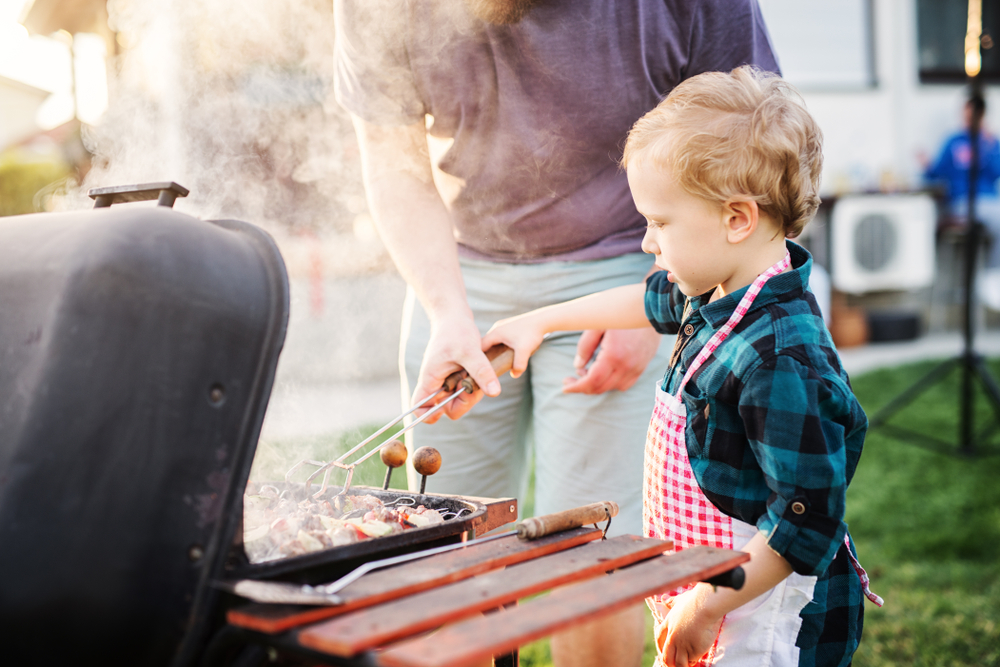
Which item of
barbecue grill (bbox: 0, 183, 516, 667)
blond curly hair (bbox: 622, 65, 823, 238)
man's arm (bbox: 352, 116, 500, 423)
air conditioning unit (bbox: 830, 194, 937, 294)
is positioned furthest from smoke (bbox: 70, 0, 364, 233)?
air conditioning unit (bbox: 830, 194, 937, 294)

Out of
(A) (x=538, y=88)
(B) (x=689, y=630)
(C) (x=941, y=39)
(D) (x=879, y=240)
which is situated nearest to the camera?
(B) (x=689, y=630)

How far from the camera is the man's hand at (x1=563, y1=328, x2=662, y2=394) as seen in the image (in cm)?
172

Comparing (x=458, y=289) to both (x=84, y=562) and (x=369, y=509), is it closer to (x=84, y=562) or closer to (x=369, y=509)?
(x=369, y=509)

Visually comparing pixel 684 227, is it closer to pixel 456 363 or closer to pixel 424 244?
pixel 456 363

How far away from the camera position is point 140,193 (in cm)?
116

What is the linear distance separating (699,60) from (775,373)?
33.8 inches

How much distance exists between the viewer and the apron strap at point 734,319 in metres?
1.22

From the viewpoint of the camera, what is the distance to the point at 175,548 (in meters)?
0.89

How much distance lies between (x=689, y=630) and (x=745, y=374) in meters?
0.40

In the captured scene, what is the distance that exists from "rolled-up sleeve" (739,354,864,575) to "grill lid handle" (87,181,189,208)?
0.86 metres

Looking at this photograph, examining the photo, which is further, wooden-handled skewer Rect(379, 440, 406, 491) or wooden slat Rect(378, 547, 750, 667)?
wooden-handled skewer Rect(379, 440, 406, 491)

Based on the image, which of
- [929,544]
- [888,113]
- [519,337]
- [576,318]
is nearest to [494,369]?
[519,337]

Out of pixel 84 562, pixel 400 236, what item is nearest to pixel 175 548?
pixel 84 562

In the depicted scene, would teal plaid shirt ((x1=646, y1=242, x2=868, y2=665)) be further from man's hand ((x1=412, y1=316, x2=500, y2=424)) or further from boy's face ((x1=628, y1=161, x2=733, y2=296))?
man's hand ((x1=412, y1=316, x2=500, y2=424))
